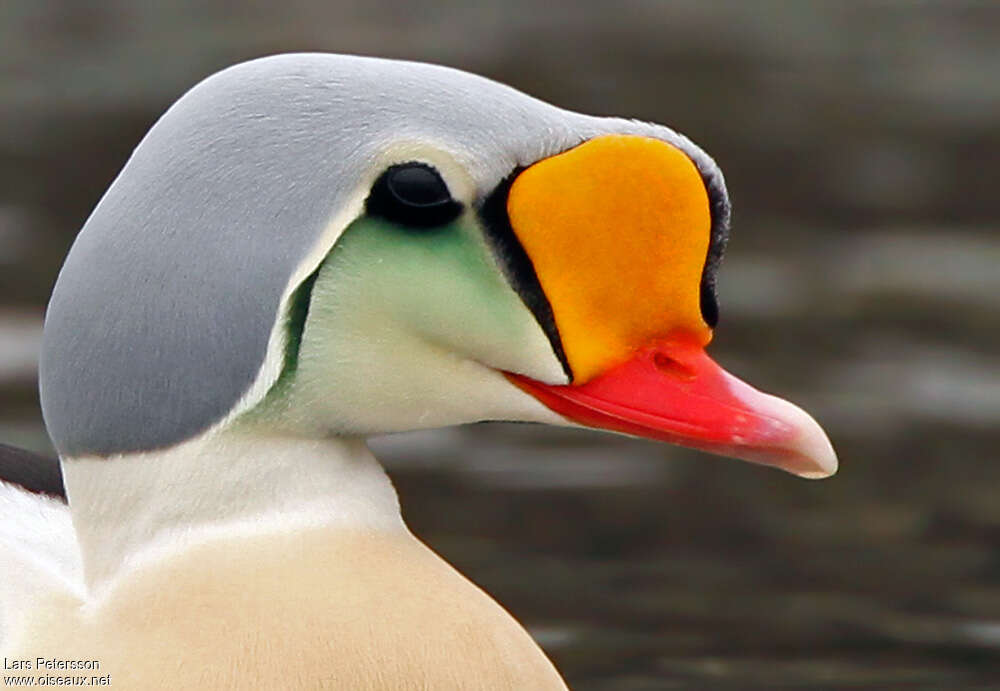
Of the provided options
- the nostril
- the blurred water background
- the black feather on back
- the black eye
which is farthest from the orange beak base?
the blurred water background

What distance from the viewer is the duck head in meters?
2.83

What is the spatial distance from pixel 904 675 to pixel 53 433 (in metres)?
1.99

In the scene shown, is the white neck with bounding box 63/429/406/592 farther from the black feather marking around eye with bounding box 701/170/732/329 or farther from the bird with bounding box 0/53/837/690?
the black feather marking around eye with bounding box 701/170/732/329

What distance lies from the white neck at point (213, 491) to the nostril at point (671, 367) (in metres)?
0.37

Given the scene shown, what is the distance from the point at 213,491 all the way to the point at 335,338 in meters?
0.24

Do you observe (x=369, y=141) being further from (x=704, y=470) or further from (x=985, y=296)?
(x=985, y=296)

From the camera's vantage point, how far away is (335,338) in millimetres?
2891

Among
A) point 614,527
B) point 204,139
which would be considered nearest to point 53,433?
point 204,139

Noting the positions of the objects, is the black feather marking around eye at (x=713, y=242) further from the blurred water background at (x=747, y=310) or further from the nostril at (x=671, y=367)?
the blurred water background at (x=747, y=310)

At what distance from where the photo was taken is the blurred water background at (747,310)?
479 centimetres

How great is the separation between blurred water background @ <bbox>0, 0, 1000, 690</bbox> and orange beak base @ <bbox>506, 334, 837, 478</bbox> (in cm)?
152

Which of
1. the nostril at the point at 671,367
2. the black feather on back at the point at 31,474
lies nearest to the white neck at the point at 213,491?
the nostril at the point at 671,367

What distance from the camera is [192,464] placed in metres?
2.93

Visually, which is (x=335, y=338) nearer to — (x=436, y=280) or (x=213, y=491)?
(x=436, y=280)
